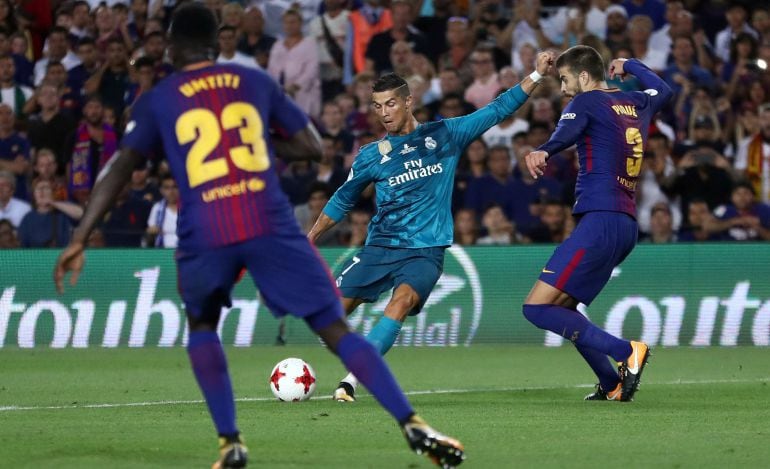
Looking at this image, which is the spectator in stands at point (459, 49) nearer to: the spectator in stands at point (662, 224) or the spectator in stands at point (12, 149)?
the spectator in stands at point (662, 224)

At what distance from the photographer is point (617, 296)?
1586 centimetres

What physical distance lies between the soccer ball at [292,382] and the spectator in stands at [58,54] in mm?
12091

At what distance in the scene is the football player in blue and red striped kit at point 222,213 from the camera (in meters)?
6.43

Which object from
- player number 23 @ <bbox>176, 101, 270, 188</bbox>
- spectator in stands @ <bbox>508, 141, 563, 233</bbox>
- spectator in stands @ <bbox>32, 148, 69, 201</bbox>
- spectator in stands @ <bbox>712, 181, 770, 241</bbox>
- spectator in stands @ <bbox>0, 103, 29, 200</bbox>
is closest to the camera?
player number 23 @ <bbox>176, 101, 270, 188</bbox>

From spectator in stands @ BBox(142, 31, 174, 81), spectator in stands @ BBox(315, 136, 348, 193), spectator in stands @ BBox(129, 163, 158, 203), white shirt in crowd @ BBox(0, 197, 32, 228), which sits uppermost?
spectator in stands @ BBox(142, 31, 174, 81)

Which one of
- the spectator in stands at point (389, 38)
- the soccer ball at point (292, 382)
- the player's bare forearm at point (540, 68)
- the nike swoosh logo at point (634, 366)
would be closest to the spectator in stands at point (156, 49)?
the spectator in stands at point (389, 38)

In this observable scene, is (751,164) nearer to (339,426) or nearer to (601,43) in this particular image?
(601,43)

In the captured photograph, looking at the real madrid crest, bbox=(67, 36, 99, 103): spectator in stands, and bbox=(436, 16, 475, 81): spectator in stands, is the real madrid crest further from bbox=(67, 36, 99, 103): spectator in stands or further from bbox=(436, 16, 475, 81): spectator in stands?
bbox=(67, 36, 99, 103): spectator in stands

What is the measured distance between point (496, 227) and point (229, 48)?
5.17 meters

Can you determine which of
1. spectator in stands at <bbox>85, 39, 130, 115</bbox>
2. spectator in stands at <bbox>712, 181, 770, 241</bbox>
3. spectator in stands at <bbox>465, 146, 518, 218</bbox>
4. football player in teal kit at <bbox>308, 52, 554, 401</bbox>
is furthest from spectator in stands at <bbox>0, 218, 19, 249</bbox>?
spectator in stands at <bbox>712, 181, 770, 241</bbox>

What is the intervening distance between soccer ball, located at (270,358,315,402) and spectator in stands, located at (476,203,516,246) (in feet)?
23.5

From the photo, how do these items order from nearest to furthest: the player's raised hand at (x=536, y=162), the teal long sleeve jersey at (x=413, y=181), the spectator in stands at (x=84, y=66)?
the player's raised hand at (x=536, y=162)
the teal long sleeve jersey at (x=413, y=181)
the spectator in stands at (x=84, y=66)

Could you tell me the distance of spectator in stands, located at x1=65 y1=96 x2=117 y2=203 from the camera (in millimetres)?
19047

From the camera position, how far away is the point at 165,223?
17.8 m
